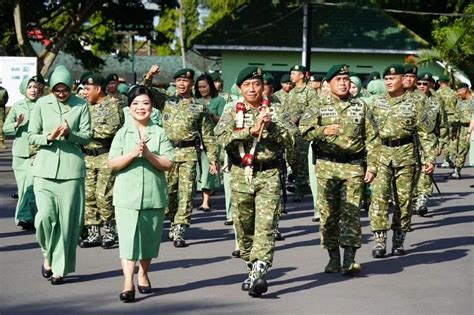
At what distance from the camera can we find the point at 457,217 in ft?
51.2

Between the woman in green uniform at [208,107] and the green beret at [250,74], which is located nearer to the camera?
the green beret at [250,74]

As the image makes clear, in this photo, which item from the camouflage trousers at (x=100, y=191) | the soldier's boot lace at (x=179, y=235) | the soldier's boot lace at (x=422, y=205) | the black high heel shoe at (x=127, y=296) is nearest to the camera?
the black high heel shoe at (x=127, y=296)

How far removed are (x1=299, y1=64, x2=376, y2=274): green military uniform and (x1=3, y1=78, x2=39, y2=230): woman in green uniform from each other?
4.52 meters

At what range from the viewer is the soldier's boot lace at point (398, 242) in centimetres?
1176

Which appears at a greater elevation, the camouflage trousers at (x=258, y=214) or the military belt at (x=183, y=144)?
the military belt at (x=183, y=144)

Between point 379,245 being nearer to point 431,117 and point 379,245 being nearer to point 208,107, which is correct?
point 431,117

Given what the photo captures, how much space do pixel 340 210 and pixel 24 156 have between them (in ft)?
16.9

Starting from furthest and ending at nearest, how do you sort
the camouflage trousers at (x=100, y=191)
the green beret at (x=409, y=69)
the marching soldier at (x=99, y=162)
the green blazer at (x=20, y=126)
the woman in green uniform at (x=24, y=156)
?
the woman in green uniform at (x=24, y=156) < the green blazer at (x=20, y=126) < the camouflage trousers at (x=100, y=191) < the marching soldier at (x=99, y=162) < the green beret at (x=409, y=69)

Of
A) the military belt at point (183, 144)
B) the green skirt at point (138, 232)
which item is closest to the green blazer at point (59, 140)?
the green skirt at point (138, 232)

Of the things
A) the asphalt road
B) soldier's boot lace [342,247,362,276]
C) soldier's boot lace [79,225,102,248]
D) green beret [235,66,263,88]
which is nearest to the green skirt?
the asphalt road

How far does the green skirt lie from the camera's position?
29.7 ft

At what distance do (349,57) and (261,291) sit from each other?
3766cm

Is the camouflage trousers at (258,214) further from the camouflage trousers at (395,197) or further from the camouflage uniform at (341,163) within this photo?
the camouflage trousers at (395,197)

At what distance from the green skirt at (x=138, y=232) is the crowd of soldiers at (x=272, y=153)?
0.83 metres
